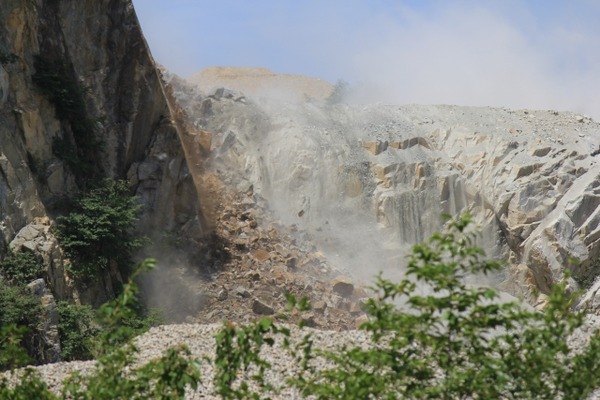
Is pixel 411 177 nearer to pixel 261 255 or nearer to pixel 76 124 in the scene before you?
pixel 261 255

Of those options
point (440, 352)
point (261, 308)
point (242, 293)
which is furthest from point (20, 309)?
point (440, 352)

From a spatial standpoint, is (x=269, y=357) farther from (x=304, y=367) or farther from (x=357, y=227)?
(x=357, y=227)

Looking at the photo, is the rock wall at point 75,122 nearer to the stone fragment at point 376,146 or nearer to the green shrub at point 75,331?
the green shrub at point 75,331

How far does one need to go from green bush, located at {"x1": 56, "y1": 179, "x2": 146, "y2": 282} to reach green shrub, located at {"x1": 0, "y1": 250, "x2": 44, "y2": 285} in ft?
6.07

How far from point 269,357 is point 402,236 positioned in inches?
953

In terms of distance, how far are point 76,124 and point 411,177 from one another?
720 inches

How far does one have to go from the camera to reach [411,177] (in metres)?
42.7

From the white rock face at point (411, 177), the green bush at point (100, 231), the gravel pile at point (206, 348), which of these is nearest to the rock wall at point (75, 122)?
the green bush at point (100, 231)

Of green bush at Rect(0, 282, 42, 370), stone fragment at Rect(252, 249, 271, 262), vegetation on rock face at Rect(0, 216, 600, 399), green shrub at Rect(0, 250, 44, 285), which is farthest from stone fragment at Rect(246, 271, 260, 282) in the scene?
vegetation on rock face at Rect(0, 216, 600, 399)

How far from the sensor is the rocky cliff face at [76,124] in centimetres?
2475

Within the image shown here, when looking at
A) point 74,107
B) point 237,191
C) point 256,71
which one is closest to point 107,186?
point 74,107

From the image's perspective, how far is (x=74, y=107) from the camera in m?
27.5

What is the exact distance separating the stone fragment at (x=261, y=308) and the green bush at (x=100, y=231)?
3.70 meters

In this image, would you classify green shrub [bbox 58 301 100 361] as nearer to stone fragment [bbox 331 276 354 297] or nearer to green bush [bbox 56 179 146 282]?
green bush [bbox 56 179 146 282]
